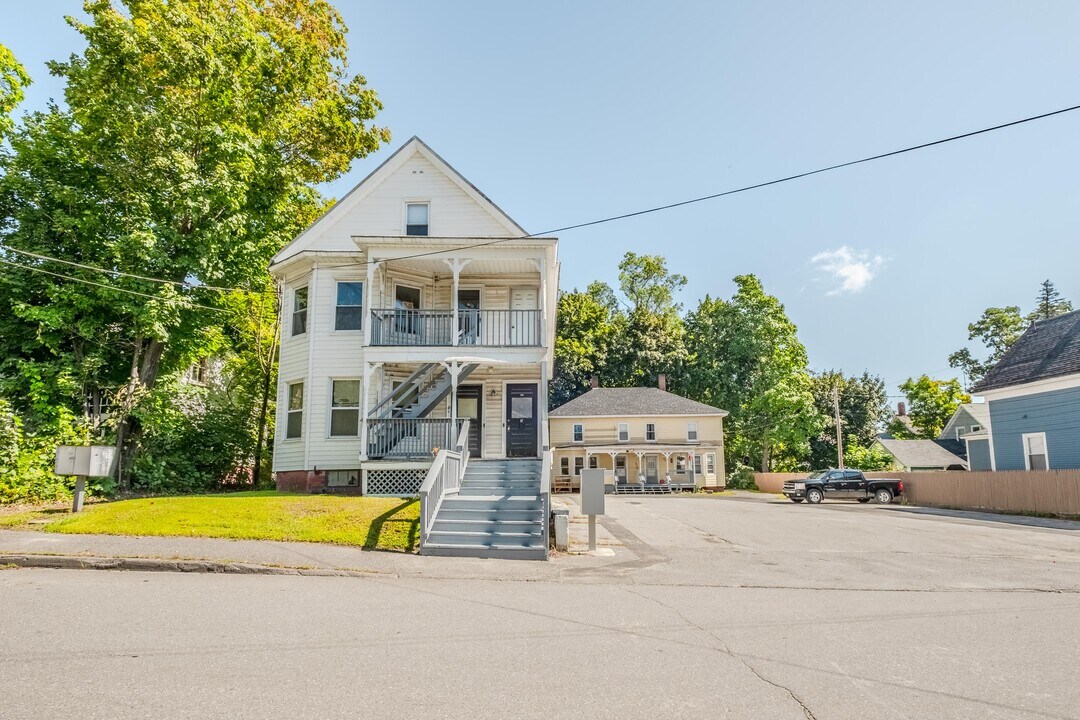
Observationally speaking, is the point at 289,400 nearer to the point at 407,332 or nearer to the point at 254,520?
the point at 407,332

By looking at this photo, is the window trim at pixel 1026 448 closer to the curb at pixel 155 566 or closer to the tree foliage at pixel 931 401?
the curb at pixel 155 566

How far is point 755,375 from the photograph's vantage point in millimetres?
52125

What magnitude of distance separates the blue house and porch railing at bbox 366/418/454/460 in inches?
846

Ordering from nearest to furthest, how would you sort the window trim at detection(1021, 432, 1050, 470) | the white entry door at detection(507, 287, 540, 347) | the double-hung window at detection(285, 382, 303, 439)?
the white entry door at detection(507, 287, 540, 347)
the double-hung window at detection(285, 382, 303, 439)
the window trim at detection(1021, 432, 1050, 470)

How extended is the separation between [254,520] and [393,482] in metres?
4.42

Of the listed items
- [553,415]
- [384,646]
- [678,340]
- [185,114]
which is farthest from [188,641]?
[678,340]

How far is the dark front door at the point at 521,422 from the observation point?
18.5m

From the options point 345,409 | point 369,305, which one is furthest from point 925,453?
point 369,305

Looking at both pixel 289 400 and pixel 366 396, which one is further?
pixel 289 400

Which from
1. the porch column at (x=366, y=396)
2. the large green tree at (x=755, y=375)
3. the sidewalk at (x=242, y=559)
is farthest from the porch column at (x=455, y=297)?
the large green tree at (x=755, y=375)

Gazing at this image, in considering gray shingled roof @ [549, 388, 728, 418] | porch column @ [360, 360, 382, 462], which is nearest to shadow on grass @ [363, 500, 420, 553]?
porch column @ [360, 360, 382, 462]

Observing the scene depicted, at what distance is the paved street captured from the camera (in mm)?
4117

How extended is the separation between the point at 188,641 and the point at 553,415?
38.4 m

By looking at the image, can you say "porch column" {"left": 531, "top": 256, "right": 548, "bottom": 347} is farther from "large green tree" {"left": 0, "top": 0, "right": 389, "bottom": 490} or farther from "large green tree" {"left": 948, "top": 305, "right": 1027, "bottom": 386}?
"large green tree" {"left": 948, "top": 305, "right": 1027, "bottom": 386}
